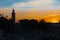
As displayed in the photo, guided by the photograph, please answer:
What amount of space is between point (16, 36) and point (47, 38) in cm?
563

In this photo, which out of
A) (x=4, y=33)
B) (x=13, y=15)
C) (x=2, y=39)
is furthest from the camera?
(x=13, y=15)

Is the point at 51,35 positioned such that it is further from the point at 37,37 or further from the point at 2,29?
the point at 2,29

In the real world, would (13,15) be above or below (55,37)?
above

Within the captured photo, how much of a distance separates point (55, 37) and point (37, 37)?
4218 millimetres

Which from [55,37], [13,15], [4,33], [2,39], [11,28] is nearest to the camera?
[2,39]

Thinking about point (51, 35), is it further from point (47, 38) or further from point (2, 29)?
point (2, 29)

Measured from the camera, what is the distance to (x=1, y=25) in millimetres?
33938

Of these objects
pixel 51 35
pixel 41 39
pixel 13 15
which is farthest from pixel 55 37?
pixel 13 15

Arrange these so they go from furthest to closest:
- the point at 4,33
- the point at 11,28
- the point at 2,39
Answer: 1. the point at 11,28
2. the point at 4,33
3. the point at 2,39

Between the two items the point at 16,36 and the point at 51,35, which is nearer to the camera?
the point at 16,36

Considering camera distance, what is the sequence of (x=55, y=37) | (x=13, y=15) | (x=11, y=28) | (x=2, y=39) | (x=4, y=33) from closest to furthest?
(x=2, y=39), (x=4, y=33), (x=55, y=37), (x=11, y=28), (x=13, y=15)

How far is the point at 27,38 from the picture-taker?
106ft

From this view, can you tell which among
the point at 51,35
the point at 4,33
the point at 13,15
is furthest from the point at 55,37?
the point at 13,15

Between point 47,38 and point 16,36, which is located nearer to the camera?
point 16,36
